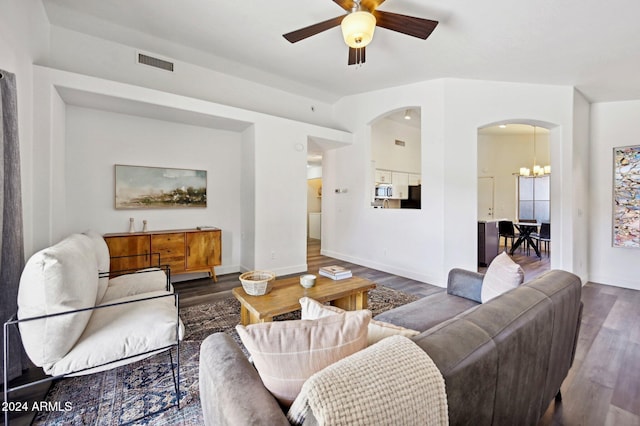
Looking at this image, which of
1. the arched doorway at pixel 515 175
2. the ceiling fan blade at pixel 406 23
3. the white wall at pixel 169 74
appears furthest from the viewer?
the arched doorway at pixel 515 175

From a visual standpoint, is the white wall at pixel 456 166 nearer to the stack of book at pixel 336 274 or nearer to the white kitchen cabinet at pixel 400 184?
the stack of book at pixel 336 274

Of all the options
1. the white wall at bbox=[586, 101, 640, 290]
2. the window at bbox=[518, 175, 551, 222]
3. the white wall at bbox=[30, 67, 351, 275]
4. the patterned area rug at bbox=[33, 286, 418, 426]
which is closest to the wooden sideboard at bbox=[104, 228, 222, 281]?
the white wall at bbox=[30, 67, 351, 275]

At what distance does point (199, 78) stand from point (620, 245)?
688 cm

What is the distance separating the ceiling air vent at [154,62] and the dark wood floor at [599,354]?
10.4ft

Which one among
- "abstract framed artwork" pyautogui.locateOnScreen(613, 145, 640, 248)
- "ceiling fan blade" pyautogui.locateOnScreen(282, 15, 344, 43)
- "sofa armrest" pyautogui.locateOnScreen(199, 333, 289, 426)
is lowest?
"sofa armrest" pyautogui.locateOnScreen(199, 333, 289, 426)

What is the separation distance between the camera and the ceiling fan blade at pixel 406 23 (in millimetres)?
2301

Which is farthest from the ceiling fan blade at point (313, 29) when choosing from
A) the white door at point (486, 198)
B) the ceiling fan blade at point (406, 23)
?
the white door at point (486, 198)

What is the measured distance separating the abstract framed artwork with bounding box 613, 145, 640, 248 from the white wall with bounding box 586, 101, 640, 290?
5 cm

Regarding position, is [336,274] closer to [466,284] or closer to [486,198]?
[466,284]

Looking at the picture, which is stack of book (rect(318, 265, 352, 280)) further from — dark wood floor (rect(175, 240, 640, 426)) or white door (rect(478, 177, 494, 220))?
white door (rect(478, 177, 494, 220))

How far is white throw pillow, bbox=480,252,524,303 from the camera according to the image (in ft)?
5.69

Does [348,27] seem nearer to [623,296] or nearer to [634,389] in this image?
[634,389]

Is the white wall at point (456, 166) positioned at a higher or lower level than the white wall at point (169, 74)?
lower

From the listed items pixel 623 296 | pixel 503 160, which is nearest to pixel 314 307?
pixel 623 296
